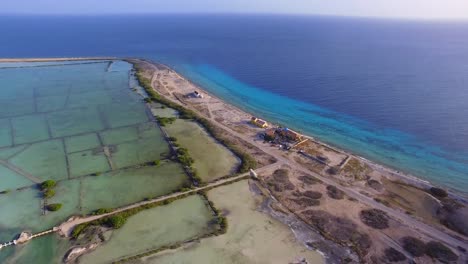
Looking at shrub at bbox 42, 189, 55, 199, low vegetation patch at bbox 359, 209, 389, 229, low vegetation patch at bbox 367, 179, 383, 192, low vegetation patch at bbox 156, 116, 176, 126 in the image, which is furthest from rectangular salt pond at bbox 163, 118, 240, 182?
A: low vegetation patch at bbox 367, 179, 383, 192

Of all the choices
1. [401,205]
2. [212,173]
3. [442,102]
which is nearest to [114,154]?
[212,173]

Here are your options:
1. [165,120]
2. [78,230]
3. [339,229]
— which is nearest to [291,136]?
[339,229]

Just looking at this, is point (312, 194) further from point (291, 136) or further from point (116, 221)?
point (116, 221)

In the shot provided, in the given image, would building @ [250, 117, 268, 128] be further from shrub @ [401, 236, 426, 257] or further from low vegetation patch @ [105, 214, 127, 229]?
low vegetation patch @ [105, 214, 127, 229]

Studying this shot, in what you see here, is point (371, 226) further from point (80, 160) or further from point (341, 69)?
point (341, 69)

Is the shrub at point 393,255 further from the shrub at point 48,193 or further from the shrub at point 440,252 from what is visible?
the shrub at point 48,193

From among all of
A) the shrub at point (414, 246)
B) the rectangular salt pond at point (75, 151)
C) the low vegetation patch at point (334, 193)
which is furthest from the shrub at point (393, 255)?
the rectangular salt pond at point (75, 151)
